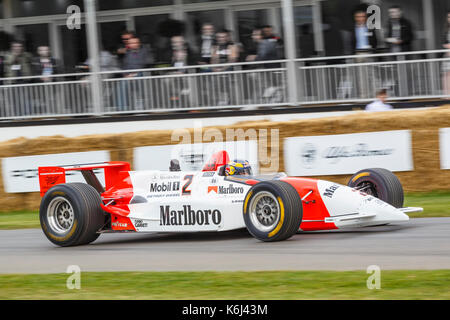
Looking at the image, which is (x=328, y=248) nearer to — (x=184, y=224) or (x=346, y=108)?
(x=184, y=224)

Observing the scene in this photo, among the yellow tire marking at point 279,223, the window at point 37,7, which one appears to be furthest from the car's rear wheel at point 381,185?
the window at point 37,7

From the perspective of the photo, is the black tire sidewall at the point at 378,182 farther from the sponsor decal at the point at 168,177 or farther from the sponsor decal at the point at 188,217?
the sponsor decal at the point at 168,177

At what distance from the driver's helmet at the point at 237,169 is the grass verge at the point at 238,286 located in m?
2.31

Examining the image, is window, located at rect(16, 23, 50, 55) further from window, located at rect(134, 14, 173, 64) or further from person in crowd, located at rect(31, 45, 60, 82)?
window, located at rect(134, 14, 173, 64)

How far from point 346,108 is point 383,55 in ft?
4.06

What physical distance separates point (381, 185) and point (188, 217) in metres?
2.34

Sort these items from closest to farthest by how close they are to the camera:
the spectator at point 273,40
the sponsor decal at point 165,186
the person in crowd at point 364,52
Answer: the sponsor decal at point 165,186, the person in crowd at point 364,52, the spectator at point 273,40

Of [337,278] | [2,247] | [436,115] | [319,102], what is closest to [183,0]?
[319,102]

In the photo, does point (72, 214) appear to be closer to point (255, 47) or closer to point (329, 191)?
point (329, 191)

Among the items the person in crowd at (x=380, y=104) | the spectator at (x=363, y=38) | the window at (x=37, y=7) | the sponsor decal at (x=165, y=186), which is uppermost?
the window at (x=37, y=7)

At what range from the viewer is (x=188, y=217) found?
30.6ft

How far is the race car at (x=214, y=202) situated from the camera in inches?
341

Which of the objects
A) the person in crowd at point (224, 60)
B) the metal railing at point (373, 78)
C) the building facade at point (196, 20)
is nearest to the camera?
the metal railing at point (373, 78)

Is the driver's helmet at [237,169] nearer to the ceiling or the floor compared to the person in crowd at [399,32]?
nearer to the floor
